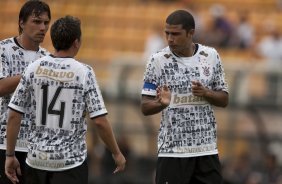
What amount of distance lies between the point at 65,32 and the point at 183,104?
1.50 m

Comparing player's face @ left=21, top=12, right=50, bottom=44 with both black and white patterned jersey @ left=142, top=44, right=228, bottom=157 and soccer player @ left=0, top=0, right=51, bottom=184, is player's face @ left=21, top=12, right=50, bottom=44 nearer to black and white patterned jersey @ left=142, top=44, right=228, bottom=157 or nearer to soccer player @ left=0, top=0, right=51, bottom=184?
soccer player @ left=0, top=0, right=51, bottom=184

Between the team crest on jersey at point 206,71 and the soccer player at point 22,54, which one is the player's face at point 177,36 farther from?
the soccer player at point 22,54

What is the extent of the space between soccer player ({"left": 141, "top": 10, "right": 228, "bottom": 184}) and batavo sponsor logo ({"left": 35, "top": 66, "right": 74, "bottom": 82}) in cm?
104

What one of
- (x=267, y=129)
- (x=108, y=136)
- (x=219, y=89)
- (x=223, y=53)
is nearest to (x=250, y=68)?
(x=267, y=129)

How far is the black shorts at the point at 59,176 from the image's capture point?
372 inches

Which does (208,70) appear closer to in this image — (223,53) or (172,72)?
(172,72)

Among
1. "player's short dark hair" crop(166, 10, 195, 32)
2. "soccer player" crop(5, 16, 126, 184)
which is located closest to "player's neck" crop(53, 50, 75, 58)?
"soccer player" crop(5, 16, 126, 184)

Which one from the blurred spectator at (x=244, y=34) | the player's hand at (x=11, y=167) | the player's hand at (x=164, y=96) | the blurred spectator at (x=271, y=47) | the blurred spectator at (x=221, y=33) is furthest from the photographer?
the blurred spectator at (x=244, y=34)

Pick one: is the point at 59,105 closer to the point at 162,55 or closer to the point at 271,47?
the point at 162,55

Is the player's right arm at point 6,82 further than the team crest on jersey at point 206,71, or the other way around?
the team crest on jersey at point 206,71

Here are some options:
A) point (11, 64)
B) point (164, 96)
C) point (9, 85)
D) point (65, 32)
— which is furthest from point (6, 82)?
point (164, 96)

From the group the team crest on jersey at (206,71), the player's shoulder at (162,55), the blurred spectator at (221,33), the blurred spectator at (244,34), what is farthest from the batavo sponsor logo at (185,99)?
the blurred spectator at (244,34)

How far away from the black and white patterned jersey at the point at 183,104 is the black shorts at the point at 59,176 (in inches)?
41.3

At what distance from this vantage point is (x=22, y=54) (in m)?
10.3
